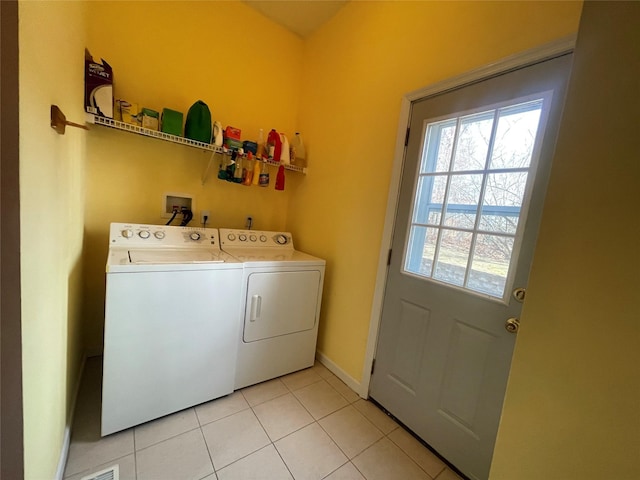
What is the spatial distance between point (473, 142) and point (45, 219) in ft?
6.02

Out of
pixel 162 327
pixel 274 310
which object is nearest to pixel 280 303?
pixel 274 310

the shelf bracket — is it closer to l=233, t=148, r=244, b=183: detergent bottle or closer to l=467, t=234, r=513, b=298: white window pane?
l=233, t=148, r=244, b=183: detergent bottle

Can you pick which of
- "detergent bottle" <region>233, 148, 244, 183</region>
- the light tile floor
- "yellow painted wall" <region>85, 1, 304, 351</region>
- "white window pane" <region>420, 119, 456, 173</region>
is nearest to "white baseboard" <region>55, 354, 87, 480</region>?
the light tile floor

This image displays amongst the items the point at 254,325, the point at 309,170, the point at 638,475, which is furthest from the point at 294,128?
the point at 638,475

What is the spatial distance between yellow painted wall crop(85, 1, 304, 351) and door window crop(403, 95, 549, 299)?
5.15ft

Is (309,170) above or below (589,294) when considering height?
above

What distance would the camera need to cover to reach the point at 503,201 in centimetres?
123

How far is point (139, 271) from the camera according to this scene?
4.30ft

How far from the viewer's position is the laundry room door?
45.2 inches

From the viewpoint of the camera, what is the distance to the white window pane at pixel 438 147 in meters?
1.45

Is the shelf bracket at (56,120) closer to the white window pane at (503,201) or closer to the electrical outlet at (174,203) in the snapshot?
the electrical outlet at (174,203)

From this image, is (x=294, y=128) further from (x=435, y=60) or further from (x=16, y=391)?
(x=16, y=391)

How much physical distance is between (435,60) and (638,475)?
180 cm

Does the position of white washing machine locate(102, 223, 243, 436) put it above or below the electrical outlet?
below
